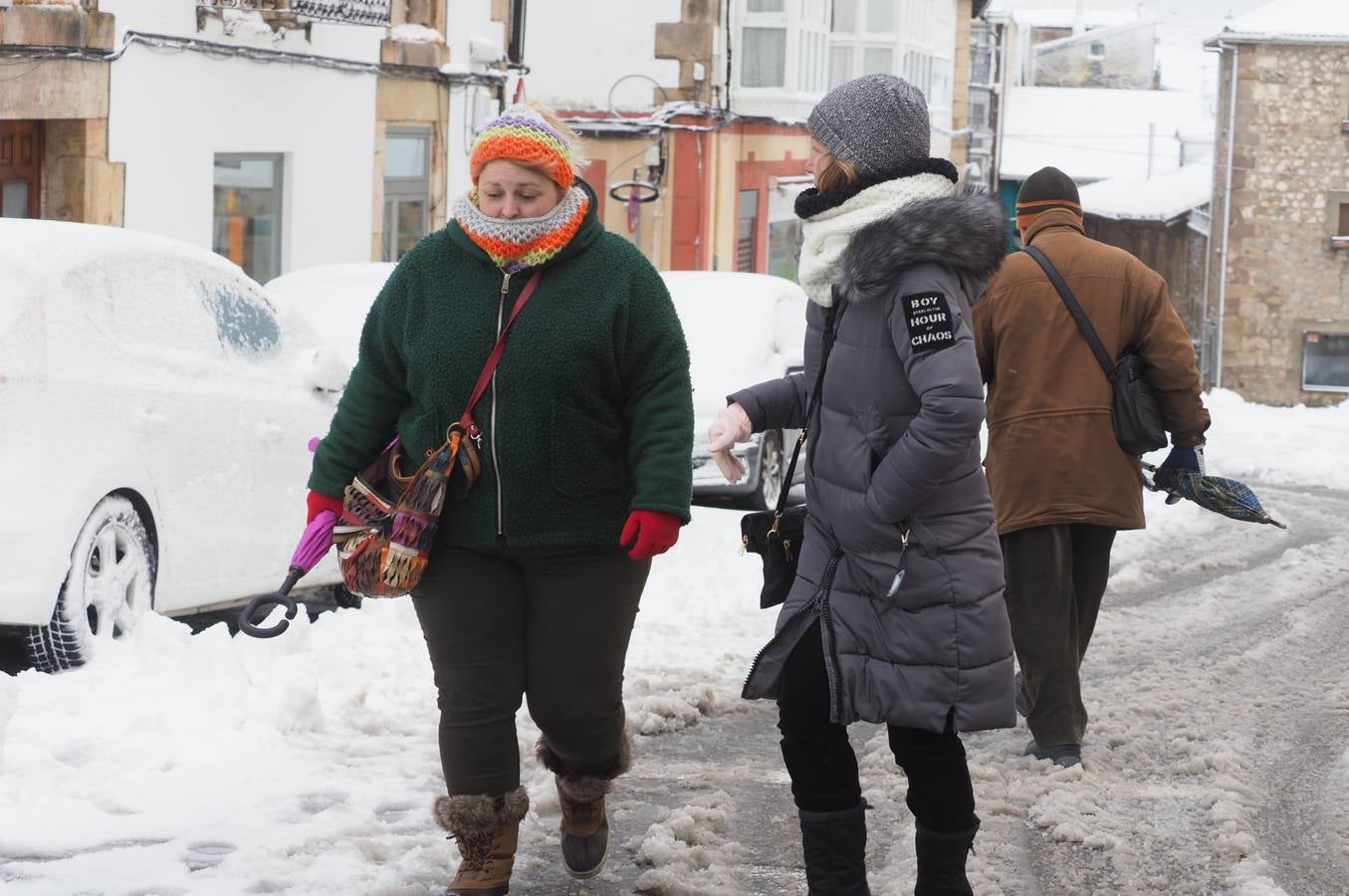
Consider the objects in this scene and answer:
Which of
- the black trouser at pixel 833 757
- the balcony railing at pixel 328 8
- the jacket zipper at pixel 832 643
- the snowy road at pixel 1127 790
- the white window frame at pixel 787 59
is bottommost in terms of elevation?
the snowy road at pixel 1127 790

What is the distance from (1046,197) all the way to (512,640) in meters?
2.50

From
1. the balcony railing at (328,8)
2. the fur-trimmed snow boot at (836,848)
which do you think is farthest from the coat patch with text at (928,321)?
the balcony railing at (328,8)

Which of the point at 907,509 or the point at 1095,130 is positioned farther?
the point at 1095,130

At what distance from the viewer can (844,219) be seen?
13.3ft

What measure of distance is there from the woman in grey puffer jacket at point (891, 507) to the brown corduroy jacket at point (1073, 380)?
5.47 ft

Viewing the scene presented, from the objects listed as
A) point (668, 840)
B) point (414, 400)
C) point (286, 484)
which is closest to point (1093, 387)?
point (668, 840)

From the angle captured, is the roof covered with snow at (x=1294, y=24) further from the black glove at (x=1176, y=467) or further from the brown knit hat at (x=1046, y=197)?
the black glove at (x=1176, y=467)

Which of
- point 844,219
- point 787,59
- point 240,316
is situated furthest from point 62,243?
point 787,59

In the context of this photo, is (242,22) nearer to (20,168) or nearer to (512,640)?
(20,168)

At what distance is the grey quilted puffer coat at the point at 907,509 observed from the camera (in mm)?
3936

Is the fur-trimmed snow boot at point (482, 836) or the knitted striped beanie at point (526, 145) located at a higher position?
the knitted striped beanie at point (526, 145)

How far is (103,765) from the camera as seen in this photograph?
518 centimetres

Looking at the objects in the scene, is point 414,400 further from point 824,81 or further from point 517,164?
point 824,81

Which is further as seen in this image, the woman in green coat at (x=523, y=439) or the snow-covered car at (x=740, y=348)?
the snow-covered car at (x=740, y=348)
